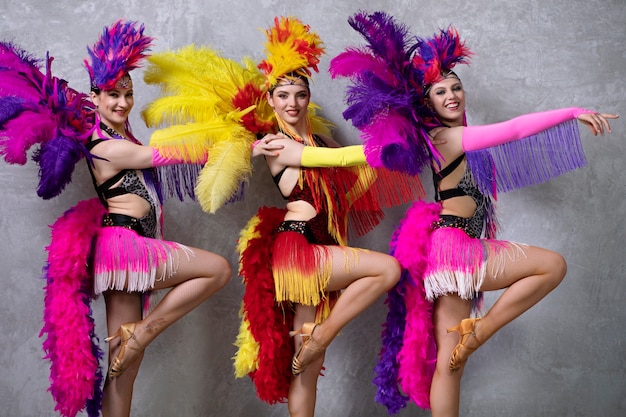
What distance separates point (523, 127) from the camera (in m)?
2.91

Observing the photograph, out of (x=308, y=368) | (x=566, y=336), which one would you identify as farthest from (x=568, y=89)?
(x=308, y=368)

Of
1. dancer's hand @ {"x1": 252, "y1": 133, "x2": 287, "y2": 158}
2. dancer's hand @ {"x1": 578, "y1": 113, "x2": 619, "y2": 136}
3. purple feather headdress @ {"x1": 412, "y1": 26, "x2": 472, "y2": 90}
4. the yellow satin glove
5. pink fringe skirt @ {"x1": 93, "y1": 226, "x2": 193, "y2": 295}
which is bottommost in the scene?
pink fringe skirt @ {"x1": 93, "y1": 226, "x2": 193, "y2": 295}

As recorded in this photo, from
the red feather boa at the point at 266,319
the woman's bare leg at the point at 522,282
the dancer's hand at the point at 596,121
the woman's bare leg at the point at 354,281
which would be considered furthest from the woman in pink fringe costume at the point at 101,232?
the dancer's hand at the point at 596,121

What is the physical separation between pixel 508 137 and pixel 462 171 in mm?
248

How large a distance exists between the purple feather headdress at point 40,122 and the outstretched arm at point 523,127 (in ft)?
5.32

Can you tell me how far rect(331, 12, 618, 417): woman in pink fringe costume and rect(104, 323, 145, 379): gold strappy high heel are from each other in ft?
3.82

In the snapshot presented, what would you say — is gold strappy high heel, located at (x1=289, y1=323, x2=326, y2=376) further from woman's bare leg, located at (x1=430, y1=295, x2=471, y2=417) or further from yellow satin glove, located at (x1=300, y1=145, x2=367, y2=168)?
yellow satin glove, located at (x1=300, y1=145, x2=367, y2=168)

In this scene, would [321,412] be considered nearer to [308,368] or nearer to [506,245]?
[308,368]

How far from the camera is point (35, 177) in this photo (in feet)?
11.9

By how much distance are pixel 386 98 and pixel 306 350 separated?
1124 mm

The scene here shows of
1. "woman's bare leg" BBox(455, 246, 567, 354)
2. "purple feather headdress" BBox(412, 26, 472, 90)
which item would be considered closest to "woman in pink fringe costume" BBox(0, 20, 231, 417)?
"purple feather headdress" BBox(412, 26, 472, 90)

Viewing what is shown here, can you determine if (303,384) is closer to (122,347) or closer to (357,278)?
(357,278)

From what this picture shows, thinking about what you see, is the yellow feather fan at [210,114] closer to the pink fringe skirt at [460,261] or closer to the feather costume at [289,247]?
the feather costume at [289,247]

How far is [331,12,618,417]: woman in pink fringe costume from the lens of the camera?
2938 mm
